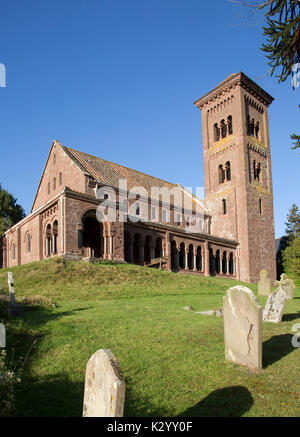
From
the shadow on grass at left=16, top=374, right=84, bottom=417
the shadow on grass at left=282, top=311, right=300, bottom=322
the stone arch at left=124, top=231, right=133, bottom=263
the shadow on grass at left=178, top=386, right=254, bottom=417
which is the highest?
the stone arch at left=124, top=231, right=133, bottom=263

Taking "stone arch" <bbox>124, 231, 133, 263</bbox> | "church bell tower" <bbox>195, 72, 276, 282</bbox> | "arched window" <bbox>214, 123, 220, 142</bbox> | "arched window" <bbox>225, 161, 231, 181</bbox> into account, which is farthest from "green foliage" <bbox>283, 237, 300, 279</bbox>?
"stone arch" <bbox>124, 231, 133, 263</bbox>

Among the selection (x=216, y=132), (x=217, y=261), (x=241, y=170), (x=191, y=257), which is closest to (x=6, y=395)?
(x=191, y=257)

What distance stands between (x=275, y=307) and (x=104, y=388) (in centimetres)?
902

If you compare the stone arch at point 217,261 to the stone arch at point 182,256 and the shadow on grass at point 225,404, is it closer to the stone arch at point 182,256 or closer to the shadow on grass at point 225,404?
the stone arch at point 182,256

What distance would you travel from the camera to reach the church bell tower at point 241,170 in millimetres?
43312

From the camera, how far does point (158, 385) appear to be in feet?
22.3

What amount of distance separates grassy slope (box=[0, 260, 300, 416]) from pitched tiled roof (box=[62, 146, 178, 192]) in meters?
23.0

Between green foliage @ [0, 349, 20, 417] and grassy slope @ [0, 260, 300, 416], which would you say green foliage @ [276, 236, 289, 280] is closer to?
grassy slope @ [0, 260, 300, 416]

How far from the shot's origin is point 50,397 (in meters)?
6.32

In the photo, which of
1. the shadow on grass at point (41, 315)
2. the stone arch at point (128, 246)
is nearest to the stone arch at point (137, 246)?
the stone arch at point (128, 246)

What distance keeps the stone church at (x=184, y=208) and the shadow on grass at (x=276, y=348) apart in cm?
2029

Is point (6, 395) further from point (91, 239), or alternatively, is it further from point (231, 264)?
point (231, 264)

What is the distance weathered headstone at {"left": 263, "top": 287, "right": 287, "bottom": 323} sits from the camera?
12.1m

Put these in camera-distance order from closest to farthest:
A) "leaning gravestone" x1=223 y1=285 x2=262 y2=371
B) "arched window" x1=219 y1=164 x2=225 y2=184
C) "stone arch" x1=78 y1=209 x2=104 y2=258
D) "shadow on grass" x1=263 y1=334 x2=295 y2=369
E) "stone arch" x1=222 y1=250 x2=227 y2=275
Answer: "leaning gravestone" x1=223 y1=285 x2=262 y2=371 < "shadow on grass" x1=263 y1=334 x2=295 y2=369 < "stone arch" x1=78 y1=209 x2=104 y2=258 < "stone arch" x1=222 y1=250 x2=227 y2=275 < "arched window" x1=219 y1=164 x2=225 y2=184
